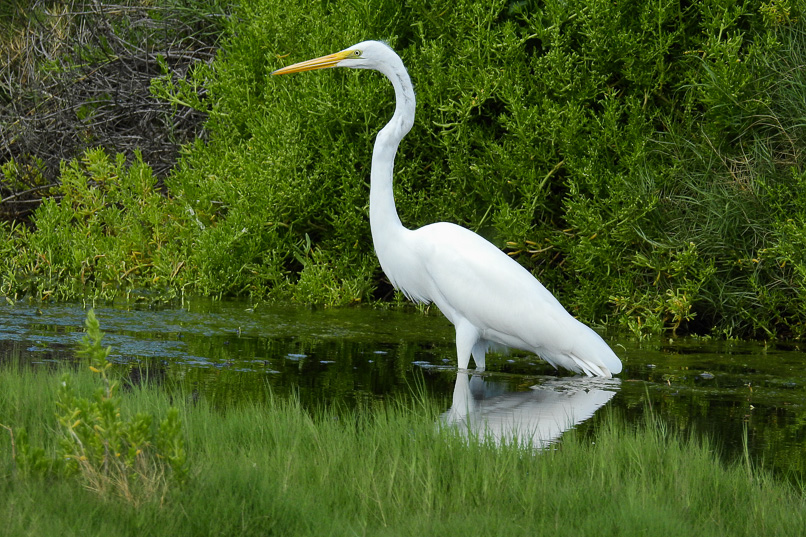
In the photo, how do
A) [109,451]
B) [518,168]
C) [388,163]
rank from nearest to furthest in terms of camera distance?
[109,451] < [388,163] < [518,168]

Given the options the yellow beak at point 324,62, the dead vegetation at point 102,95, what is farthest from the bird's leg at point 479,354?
the dead vegetation at point 102,95

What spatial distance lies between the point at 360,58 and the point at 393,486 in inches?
141

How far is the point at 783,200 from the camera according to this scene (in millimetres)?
6836

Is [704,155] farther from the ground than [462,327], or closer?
farther from the ground

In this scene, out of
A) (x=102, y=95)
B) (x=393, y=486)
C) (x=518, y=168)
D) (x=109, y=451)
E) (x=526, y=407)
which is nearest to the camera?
(x=109, y=451)

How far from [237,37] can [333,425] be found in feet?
17.2

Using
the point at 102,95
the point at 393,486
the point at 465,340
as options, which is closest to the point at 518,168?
the point at 465,340

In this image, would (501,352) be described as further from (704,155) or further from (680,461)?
(680,461)

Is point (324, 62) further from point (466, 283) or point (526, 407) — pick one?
point (526, 407)

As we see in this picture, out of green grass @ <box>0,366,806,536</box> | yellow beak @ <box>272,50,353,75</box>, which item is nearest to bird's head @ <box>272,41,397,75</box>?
yellow beak @ <box>272,50,353,75</box>

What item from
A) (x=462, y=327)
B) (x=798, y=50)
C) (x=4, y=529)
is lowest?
(x=4, y=529)

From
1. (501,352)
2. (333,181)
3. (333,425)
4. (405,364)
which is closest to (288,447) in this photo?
(333,425)

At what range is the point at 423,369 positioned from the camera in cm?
569

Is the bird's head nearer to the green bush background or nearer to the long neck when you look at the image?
the long neck
